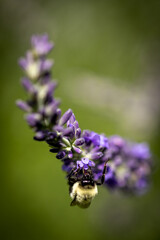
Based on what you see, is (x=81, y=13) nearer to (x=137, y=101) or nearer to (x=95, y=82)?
(x=95, y=82)

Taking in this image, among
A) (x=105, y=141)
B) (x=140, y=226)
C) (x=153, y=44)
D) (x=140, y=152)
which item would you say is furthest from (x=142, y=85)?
(x=105, y=141)

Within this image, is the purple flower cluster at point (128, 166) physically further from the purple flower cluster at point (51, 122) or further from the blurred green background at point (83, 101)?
the blurred green background at point (83, 101)

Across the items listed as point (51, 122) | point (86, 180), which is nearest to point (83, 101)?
point (86, 180)

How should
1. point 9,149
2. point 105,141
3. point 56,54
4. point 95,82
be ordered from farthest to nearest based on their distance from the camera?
point 56,54 → point 9,149 → point 95,82 → point 105,141

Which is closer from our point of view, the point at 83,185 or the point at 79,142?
the point at 79,142

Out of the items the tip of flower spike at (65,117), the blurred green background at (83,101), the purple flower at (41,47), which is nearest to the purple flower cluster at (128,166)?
the tip of flower spike at (65,117)

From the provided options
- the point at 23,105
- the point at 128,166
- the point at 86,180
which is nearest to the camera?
the point at 23,105

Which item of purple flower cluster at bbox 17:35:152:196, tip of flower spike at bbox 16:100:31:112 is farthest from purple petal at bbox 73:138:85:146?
tip of flower spike at bbox 16:100:31:112

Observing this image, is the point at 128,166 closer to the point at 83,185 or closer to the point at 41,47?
the point at 83,185

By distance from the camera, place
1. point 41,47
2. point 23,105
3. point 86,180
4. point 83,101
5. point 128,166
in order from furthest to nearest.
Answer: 1. point 83,101
2. point 128,166
3. point 86,180
4. point 41,47
5. point 23,105
